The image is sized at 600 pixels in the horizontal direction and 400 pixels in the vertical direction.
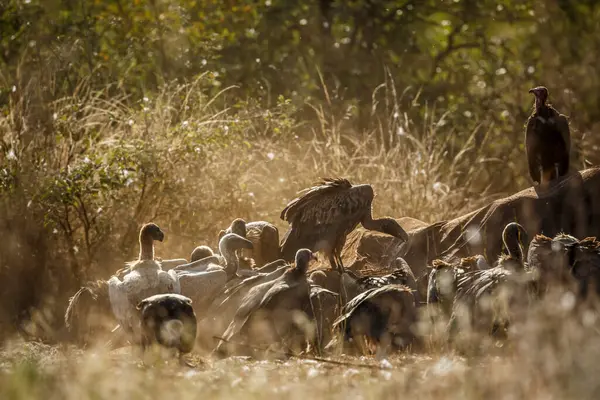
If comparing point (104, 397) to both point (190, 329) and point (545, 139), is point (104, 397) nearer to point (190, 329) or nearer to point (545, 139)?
point (190, 329)

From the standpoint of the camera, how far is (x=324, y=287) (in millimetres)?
10969

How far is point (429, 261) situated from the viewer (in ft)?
37.6

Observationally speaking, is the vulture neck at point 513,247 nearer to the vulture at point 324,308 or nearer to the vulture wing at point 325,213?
the vulture at point 324,308

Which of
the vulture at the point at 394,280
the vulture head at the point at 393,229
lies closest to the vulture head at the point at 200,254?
the vulture head at the point at 393,229

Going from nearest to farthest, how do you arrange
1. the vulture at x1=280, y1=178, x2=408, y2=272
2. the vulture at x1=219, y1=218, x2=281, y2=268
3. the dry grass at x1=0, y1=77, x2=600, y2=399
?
the vulture at x1=280, y1=178, x2=408, y2=272, the vulture at x1=219, y1=218, x2=281, y2=268, the dry grass at x1=0, y1=77, x2=600, y2=399

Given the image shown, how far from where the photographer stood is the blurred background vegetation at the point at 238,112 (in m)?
13.2

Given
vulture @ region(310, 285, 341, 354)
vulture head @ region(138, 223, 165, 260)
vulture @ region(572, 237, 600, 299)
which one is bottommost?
vulture @ region(310, 285, 341, 354)

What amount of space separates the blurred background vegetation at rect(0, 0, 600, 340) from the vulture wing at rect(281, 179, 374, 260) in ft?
6.93

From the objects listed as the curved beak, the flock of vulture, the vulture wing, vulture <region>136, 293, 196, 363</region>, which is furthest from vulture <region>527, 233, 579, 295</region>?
the vulture wing

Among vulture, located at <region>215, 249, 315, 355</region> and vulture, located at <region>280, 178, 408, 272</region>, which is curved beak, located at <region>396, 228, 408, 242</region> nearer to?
vulture, located at <region>280, 178, 408, 272</region>

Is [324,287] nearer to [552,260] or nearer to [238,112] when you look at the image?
[552,260]

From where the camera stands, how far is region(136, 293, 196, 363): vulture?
8.44m

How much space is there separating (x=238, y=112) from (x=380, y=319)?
698 cm

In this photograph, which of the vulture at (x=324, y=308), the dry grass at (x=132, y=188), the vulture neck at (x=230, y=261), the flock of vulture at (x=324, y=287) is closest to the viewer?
the flock of vulture at (x=324, y=287)
